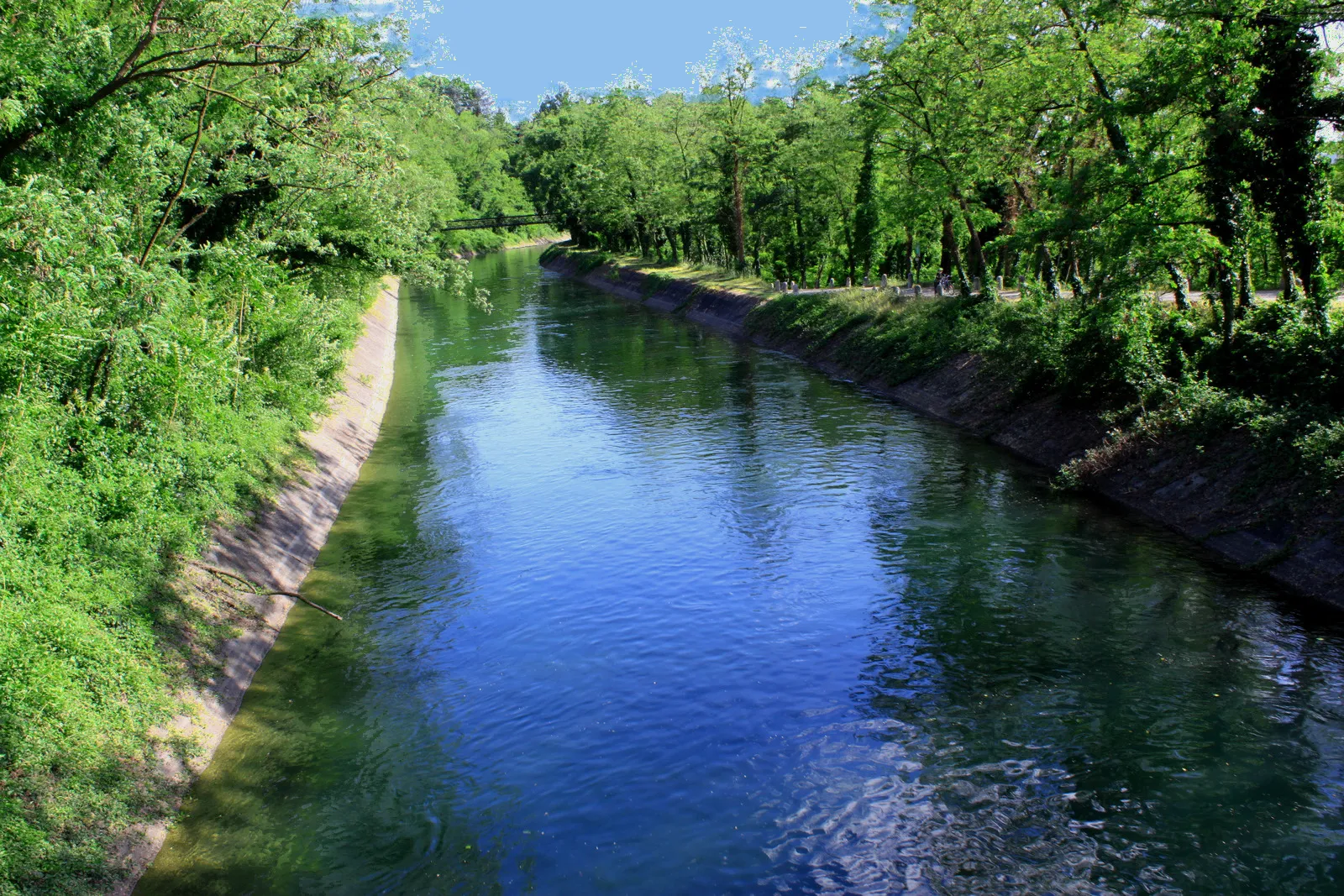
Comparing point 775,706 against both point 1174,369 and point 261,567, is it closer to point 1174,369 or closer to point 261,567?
point 261,567

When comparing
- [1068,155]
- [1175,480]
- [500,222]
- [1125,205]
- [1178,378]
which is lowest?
[1175,480]

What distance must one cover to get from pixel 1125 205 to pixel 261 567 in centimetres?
2070

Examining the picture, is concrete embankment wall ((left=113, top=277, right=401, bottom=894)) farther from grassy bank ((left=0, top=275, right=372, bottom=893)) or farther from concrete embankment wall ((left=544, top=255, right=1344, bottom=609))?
concrete embankment wall ((left=544, top=255, right=1344, bottom=609))

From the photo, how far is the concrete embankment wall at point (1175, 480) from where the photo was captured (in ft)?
56.4

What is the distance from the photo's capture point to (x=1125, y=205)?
22.5 meters

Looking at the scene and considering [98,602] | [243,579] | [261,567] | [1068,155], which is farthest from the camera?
[1068,155]

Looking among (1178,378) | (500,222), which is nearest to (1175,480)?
(1178,378)

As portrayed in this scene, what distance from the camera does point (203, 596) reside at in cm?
1550

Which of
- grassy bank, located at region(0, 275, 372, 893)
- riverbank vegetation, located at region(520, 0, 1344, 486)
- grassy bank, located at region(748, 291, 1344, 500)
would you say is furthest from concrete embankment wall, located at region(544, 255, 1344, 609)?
grassy bank, located at region(0, 275, 372, 893)

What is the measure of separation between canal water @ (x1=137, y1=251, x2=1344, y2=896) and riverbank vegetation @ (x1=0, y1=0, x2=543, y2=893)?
5.70ft

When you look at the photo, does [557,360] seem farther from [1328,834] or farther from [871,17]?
[1328,834]

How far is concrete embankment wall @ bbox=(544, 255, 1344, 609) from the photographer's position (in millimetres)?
17188

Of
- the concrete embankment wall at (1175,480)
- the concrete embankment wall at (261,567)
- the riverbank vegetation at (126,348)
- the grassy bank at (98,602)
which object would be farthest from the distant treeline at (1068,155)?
the grassy bank at (98,602)

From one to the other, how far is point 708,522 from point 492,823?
36.4 feet
